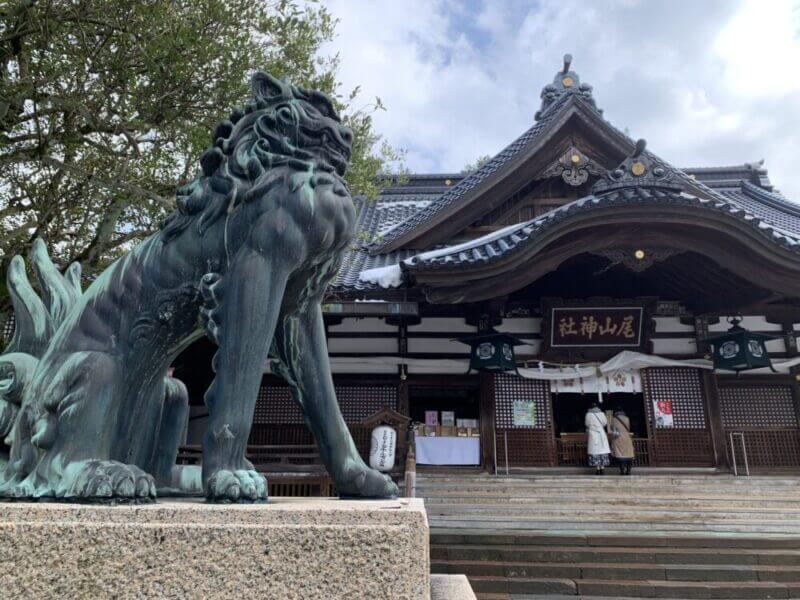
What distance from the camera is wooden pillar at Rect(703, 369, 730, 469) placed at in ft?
30.6

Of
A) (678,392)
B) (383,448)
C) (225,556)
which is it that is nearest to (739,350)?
(678,392)

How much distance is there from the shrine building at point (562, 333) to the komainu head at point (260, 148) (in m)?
6.28

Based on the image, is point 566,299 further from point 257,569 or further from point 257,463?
point 257,569

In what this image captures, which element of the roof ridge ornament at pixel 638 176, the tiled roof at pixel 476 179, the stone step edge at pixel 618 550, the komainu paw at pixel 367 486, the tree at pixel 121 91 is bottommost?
the stone step edge at pixel 618 550

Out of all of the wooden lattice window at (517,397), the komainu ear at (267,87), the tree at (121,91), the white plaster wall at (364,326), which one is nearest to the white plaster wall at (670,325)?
the wooden lattice window at (517,397)

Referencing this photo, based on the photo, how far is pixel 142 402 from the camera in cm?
177

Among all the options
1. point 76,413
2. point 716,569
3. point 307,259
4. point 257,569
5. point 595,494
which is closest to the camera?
point 257,569

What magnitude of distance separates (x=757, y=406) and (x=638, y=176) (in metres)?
5.23

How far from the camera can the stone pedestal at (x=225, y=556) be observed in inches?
48.1

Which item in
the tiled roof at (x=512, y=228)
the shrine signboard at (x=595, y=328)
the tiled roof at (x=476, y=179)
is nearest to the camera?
the tiled roof at (x=512, y=228)

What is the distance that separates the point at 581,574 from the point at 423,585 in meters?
5.41

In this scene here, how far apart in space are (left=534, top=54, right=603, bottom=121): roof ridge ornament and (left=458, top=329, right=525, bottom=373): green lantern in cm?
646

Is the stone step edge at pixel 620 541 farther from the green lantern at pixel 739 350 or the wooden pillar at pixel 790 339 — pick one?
the wooden pillar at pixel 790 339

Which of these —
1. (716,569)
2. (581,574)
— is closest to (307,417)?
(581,574)
